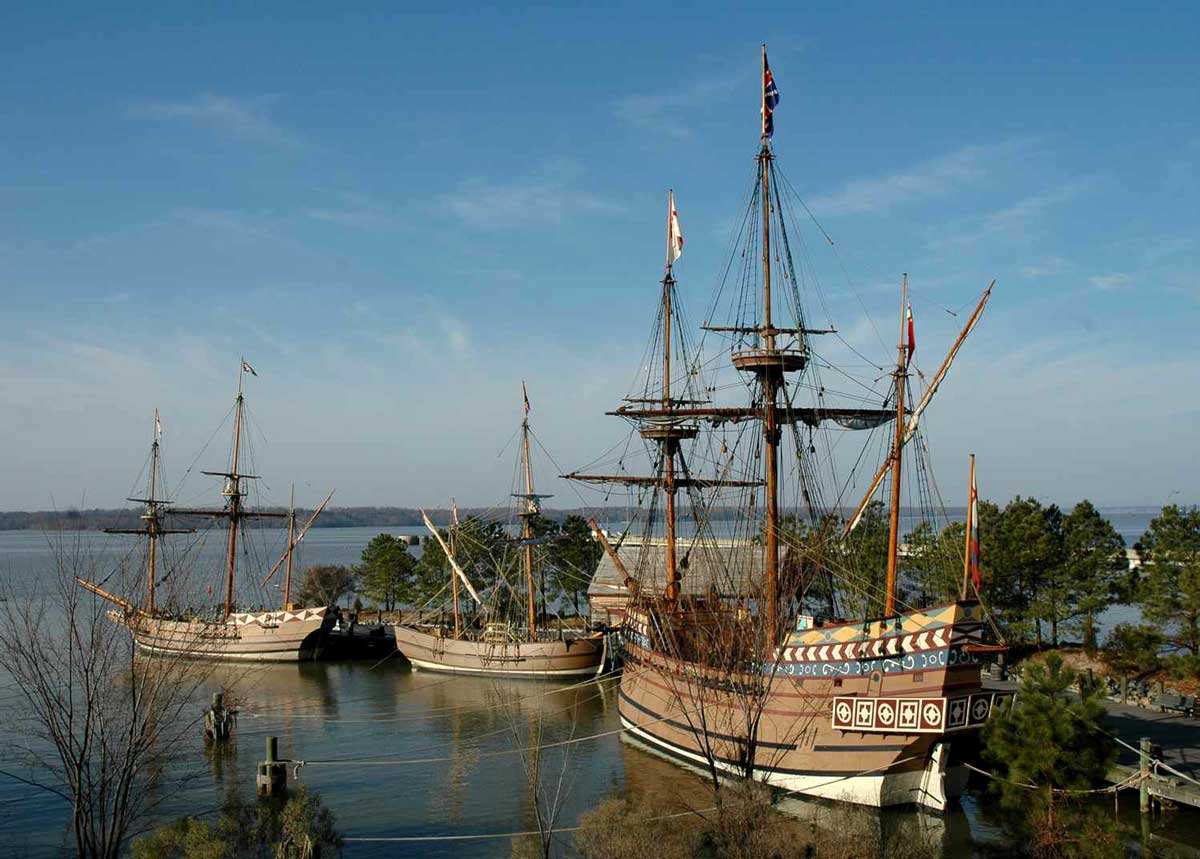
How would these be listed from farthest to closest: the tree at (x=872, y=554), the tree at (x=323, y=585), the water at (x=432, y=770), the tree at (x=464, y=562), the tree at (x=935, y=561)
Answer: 1. the tree at (x=323, y=585)
2. the tree at (x=464, y=562)
3. the tree at (x=872, y=554)
4. the tree at (x=935, y=561)
5. the water at (x=432, y=770)

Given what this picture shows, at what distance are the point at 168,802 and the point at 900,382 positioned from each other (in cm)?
2794

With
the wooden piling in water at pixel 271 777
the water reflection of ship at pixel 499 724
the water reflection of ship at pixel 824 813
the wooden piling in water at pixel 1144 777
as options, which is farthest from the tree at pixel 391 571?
the wooden piling in water at pixel 1144 777

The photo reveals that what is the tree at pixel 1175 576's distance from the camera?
39219 mm

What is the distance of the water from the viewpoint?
2795 centimetres

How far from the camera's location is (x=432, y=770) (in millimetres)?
35250

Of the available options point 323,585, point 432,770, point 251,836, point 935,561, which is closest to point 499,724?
point 432,770

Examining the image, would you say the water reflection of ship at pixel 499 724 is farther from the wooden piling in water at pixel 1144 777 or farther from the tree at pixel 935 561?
the tree at pixel 935 561

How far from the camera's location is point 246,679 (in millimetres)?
58281

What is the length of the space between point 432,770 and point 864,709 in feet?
52.0

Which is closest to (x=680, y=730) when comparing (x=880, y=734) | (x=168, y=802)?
(x=880, y=734)

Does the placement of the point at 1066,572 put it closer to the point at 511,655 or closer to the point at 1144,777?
the point at 1144,777

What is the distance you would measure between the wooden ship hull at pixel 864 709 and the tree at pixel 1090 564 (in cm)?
1992

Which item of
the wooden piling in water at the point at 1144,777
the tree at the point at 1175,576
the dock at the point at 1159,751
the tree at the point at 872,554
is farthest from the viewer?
the tree at the point at 872,554

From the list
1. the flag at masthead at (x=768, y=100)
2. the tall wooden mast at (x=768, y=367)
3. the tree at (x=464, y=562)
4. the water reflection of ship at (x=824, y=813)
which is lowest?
the water reflection of ship at (x=824, y=813)
